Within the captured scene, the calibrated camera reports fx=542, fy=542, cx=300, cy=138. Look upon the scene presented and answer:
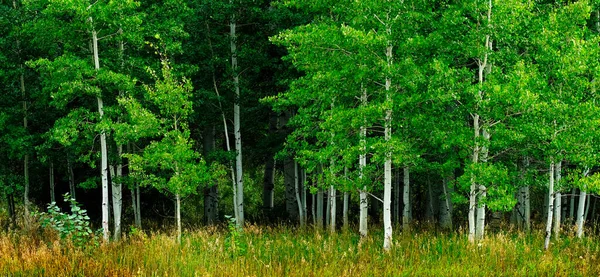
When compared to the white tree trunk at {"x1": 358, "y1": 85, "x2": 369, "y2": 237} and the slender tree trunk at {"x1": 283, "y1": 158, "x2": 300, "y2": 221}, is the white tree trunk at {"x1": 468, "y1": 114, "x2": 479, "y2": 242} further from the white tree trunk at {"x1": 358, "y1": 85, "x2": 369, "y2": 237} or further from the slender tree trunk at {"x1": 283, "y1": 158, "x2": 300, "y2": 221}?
the slender tree trunk at {"x1": 283, "y1": 158, "x2": 300, "y2": 221}

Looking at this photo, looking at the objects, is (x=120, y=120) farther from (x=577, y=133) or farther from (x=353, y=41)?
(x=577, y=133)

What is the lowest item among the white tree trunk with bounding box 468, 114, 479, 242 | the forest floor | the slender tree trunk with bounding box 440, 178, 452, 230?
the slender tree trunk with bounding box 440, 178, 452, 230

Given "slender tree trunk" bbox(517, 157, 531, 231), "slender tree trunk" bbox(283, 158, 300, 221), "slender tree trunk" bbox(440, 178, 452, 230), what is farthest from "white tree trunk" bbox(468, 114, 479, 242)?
"slender tree trunk" bbox(283, 158, 300, 221)

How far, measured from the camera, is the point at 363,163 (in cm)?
1504

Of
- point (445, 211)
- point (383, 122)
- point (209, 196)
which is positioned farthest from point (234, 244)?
point (209, 196)

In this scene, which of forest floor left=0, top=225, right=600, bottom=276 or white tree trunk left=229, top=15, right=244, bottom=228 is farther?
white tree trunk left=229, top=15, right=244, bottom=228

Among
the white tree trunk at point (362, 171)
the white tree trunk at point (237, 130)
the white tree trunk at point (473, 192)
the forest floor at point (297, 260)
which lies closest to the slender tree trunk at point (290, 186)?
the white tree trunk at point (237, 130)

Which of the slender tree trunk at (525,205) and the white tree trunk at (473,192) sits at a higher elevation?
the white tree trunk at (473,192)

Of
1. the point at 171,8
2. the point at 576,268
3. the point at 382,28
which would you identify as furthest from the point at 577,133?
the point at 171,8

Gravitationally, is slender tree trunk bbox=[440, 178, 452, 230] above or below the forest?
below

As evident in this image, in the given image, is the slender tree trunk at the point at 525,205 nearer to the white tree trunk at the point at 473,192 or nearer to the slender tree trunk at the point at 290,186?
the white tree trunk at the point at 473,192

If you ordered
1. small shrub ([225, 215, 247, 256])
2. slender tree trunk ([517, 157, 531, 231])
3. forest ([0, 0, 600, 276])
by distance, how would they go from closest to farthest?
forest ([0, 0, 600, 276])
small shrub ([225, 215, 247, 256])
slender tree trunk ([517, 157, 531, 231])

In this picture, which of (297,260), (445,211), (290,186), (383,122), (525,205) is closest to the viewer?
(297,260)

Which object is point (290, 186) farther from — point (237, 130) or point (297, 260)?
point (297, 260)
